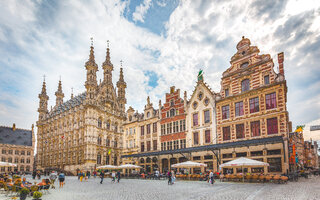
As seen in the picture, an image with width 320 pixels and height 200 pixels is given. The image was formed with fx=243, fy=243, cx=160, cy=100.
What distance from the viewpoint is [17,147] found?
89875 millimetres

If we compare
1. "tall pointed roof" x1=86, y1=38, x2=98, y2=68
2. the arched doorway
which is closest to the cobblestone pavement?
the arched doorway

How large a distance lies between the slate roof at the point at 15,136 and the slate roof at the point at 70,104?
21428 mm

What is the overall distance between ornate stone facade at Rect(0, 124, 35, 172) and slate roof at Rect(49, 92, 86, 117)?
21.1m

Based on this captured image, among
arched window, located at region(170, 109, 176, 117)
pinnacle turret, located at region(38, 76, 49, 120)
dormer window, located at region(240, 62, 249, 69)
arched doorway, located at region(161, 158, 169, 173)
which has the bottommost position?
arched doorway, located at region(161, 158, 169, 173)

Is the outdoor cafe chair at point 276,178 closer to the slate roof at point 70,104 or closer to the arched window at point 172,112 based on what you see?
the arched window at point 172,112

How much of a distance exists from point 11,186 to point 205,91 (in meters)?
28.1

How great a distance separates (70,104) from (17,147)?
36.2m

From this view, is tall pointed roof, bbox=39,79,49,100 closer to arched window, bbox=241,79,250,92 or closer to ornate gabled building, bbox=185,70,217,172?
ornate gabled building, bbox=185,70,217,172

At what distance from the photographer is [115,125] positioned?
69.6 meters

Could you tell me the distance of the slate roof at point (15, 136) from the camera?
8939 cm

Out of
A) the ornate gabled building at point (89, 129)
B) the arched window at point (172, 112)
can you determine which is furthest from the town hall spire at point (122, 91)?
the arched window at point (172, 112)

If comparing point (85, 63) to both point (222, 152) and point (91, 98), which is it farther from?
point (222, 152)

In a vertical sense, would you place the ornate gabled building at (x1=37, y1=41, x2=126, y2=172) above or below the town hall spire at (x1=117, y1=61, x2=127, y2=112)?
below

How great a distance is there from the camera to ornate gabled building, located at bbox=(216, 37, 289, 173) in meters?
28.2
